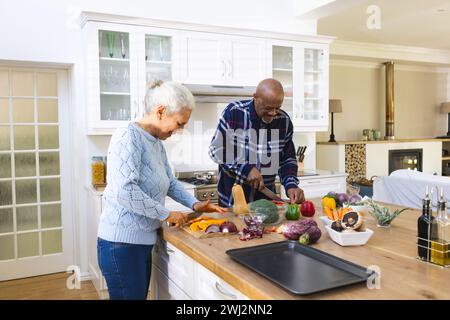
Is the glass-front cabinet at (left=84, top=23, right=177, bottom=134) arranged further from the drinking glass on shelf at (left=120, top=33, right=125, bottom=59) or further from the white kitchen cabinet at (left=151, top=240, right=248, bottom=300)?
the white kitchen cabinet at (left=151, top=240, right=248, bottom=300)

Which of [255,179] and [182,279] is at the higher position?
[255,179]

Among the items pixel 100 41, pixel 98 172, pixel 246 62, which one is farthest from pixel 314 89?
pixel 98 172

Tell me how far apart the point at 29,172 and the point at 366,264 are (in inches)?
131

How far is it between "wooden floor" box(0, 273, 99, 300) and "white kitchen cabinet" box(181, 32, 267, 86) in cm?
200

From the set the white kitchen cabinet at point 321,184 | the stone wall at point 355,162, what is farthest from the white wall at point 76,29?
the stone wall at point 355,162

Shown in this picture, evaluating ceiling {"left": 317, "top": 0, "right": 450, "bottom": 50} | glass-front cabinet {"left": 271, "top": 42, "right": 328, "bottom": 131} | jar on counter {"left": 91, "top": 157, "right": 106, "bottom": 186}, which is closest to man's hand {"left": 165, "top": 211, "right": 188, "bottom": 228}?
jar on counter {"left": 91, "top": 157, "right": 106, "bottom": 186}

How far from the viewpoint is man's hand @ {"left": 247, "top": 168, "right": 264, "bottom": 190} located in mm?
2143

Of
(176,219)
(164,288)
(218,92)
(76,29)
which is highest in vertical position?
(76,29)

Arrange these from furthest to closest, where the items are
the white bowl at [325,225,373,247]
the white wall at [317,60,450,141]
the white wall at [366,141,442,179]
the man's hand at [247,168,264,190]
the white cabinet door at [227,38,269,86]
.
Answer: the white wall at [317,60,450,141], the white wall at [366,141,442,179], the white cabinet door at [227,38,269,86], the man's hand at [247,168,264,190], the white bowl at [325,225,373,247]

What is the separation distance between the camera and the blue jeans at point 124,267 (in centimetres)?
168

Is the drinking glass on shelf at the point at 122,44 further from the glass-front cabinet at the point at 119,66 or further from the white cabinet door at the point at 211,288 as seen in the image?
the white cabinet door at the point at 211,288

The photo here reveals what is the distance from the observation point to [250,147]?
2383 millimetres

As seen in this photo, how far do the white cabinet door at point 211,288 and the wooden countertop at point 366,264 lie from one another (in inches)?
1.6

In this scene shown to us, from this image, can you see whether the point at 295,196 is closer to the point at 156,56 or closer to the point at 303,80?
the point at 156,56
